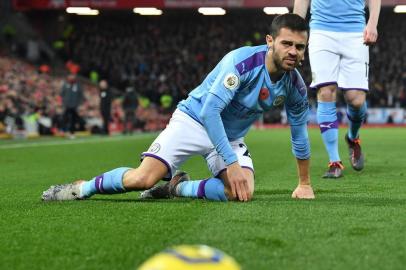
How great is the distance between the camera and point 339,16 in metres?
7.30

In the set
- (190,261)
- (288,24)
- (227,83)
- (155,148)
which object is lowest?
(155,148)

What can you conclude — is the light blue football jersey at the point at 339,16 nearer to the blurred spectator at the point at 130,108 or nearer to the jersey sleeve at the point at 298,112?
the jersey sleeve at the point at 298,112

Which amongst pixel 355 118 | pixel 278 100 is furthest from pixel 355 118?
pixel 278 100

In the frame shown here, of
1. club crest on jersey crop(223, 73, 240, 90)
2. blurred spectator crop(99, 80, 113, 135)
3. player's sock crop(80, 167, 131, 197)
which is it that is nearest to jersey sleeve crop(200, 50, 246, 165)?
club crest on jersey crop(223, 73, 240, 90)

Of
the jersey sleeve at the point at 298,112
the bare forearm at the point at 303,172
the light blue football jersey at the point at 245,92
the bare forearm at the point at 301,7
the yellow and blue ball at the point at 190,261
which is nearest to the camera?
the yellow and blue ball at the point at 190,261

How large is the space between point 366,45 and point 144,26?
3415 centimetres

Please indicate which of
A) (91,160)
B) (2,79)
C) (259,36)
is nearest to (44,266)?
(91,160)

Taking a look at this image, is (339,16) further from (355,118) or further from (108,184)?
(108,184)

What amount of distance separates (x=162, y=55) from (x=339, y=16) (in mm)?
31927

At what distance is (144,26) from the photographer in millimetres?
40531

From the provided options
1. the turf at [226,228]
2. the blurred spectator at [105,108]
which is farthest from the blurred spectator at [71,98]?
the turf at [226,228]

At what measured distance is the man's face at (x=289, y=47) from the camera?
4.55 metres

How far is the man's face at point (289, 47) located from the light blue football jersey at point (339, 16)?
280cm

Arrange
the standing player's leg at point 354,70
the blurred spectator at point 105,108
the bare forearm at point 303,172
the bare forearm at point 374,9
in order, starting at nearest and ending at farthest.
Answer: the bare forearm at point 303,172 → the bare forearm at point 374,9 → the standing player's leg at point 354,70 → the blurred spectator at point 105,108
